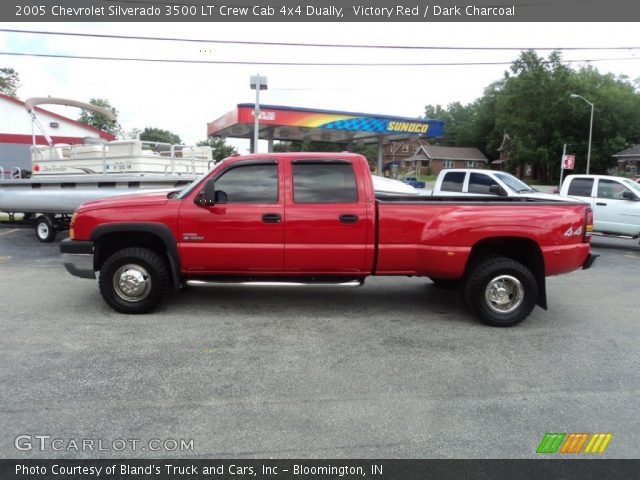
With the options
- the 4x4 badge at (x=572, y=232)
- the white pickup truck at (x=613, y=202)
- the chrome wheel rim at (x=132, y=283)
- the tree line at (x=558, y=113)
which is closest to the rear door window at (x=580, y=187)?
the white pickup truck at (x=613, y=202)

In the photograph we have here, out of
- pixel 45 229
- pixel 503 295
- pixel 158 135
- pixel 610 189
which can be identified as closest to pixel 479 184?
pixel 610 189

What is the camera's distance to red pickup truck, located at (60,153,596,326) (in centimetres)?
525

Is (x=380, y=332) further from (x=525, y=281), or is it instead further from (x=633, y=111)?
(x=633, y=111)

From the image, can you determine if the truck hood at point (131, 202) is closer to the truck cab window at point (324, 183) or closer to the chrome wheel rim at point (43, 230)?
the truck cab window at point (324, 183)

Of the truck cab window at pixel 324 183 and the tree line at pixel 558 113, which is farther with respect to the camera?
the tree line at pixel 558 113

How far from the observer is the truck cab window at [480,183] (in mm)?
11505

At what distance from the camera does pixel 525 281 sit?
5215 millimetres

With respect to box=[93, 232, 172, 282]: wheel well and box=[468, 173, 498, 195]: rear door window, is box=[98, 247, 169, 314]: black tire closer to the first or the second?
box=[93, 232, 172, 282]: wheel well

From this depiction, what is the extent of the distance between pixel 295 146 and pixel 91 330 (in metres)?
55.8

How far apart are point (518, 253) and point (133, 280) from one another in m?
4.50

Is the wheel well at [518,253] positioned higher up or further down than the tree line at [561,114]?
further down

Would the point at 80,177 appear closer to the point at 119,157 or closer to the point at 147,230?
the point at 119,157

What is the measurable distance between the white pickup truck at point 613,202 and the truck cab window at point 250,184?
928 centimetres

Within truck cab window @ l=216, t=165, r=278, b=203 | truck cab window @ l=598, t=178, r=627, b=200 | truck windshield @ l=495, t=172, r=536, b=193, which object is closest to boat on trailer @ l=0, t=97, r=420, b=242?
truck windshield @ l=495, t=172, r=536, b=193
